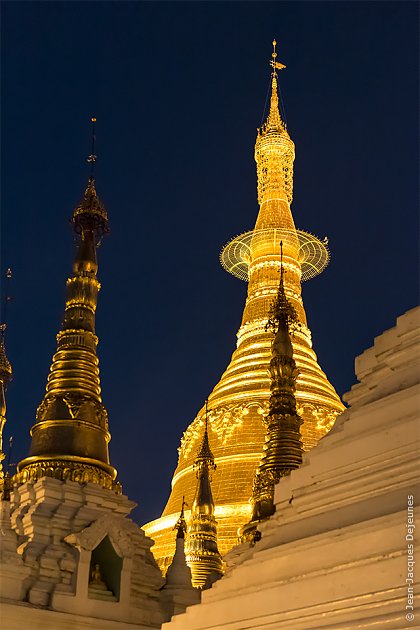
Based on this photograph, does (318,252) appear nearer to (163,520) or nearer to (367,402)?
(163,520)

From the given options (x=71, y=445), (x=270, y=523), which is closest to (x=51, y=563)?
A: (x=71, y=445)

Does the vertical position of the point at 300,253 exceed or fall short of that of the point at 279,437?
it exceeds it

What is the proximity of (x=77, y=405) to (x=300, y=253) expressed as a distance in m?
18.6

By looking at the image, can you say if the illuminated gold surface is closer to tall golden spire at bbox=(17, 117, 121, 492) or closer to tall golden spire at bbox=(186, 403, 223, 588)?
tall golden spire at bbox=(17, 117, 121, 492)

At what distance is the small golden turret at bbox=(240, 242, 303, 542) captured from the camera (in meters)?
16.8

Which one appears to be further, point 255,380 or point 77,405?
point 255,380

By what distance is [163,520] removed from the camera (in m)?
26.9

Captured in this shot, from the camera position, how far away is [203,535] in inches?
816

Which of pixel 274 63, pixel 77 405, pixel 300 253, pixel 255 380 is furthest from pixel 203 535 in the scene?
pixel 274 63

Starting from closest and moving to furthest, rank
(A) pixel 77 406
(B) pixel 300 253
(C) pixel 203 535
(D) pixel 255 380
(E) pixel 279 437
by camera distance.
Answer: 1. (A) pixel 77 406
2. (E) pixel 279 437
3. (C) pixel 203 535
4. (D) pixel 255 380
5. (B) pixel 300 253

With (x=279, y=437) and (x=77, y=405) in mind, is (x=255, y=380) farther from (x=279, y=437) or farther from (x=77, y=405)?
(x=77, y=405)

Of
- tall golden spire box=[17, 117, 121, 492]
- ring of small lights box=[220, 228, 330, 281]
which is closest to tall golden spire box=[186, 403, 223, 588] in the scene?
tall golden spire box=[17, 117, 121, 492]

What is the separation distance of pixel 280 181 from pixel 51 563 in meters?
22.6

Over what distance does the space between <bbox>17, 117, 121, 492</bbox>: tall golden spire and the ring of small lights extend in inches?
569
